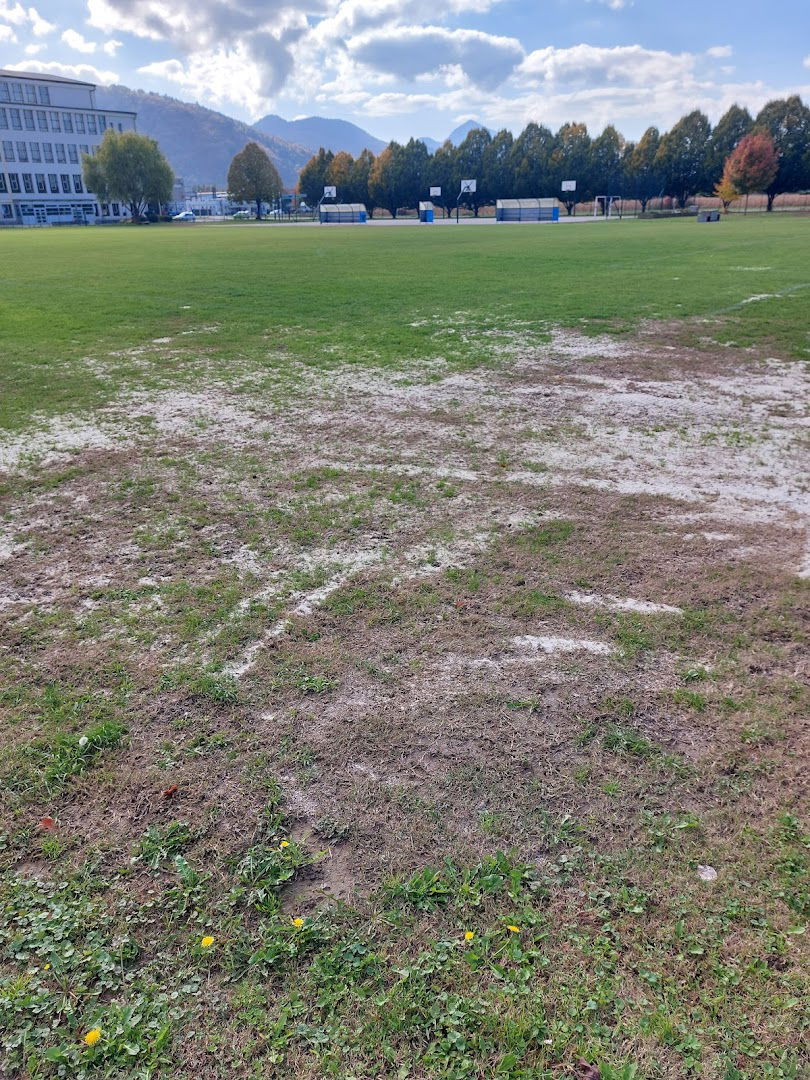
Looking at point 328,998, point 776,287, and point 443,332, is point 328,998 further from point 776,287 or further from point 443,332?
point 776,287

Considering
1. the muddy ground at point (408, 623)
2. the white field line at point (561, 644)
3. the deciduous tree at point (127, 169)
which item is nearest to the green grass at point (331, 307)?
the muddy ground at point (408, 623)

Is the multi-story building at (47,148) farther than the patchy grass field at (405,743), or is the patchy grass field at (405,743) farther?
the multi-story building at (47,148)

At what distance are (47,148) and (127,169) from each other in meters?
42.6

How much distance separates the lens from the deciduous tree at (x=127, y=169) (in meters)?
85.1

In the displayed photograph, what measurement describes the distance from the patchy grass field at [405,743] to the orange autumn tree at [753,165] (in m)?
84.7

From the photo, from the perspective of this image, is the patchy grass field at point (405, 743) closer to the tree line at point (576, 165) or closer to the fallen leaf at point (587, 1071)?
the fallen leaf at point (587, 1071)

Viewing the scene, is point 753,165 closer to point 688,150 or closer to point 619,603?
point 688,150

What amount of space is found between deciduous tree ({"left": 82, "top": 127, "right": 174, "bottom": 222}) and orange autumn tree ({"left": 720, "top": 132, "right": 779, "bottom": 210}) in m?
65.4

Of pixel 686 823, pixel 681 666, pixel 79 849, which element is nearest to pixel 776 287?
pixel 681 666

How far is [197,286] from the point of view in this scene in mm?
21344

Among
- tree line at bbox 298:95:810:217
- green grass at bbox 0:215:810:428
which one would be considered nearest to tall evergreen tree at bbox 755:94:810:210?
tree line at bbox 298:95:810:217

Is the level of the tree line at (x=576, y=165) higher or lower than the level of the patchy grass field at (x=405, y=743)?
higher

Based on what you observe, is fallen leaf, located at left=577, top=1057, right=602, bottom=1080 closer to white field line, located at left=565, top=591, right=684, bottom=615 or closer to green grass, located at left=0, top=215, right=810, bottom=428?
white field line, located at left=565, top=591, right=684, bottom=615

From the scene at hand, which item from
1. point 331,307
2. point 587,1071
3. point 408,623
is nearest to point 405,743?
point 408,623
